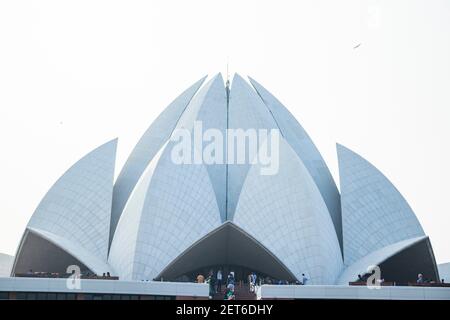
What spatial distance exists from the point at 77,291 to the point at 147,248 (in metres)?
5.46

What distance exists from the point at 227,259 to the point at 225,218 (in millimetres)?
1601

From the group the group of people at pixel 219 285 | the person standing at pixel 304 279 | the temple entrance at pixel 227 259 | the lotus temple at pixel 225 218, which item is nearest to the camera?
the group of people at pixel 219 285

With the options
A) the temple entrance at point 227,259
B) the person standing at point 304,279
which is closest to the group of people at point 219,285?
the temple entrance at point 227,259

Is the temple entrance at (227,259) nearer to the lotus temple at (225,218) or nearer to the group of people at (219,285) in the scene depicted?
the lotus temple at (225,218)

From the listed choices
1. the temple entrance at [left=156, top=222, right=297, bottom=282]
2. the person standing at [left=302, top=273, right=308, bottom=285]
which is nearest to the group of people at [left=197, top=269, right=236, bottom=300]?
the temple entrance at [left=156, top=222, right=297, bottom=282]

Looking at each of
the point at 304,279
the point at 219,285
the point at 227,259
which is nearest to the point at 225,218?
the point at 227,259

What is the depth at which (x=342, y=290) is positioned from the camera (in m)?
17.5

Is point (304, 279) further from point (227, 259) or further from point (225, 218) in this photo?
point (225, 218)

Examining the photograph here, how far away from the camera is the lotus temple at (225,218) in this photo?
23.8 meters

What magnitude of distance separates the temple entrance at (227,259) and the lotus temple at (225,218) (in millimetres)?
58

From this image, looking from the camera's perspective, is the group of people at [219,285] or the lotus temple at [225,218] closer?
the group of people at [219,285]
